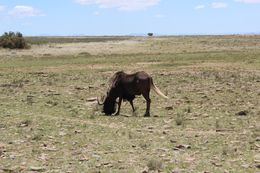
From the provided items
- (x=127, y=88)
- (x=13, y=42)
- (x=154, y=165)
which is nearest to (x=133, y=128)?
(x=127, y=88)

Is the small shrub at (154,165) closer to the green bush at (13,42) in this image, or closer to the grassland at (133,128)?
the grassland at (133,128)

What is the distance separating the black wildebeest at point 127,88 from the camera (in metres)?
19.0

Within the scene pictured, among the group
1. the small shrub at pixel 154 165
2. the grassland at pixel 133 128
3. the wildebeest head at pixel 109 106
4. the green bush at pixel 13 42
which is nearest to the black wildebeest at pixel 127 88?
the wildebeest head at pixel 109 106

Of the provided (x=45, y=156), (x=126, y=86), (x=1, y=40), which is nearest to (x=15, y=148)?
(x=45, y=156)

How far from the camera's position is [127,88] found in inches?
758

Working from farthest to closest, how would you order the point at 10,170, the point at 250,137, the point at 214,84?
the point at 214,84
the point at 250,137
the point at 10,170

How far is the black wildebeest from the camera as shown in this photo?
62.5 ft

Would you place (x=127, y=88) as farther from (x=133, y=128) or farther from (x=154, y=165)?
(x=154, y=165)

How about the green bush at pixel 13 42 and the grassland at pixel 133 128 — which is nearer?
the grassland at pixel 133 128

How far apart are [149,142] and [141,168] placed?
8.24ft

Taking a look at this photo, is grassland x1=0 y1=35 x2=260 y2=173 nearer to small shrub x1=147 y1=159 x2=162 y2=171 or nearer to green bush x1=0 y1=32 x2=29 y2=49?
small shrub x1=147 y1=159 x2=162 y2=171

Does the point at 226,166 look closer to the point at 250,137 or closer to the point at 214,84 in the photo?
the point at 250,137

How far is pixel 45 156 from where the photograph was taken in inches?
453

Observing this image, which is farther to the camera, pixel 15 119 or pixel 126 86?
pixel 126 86
